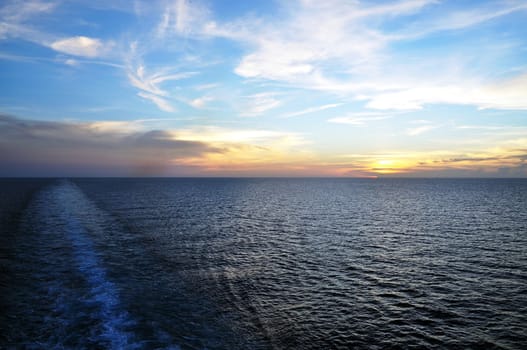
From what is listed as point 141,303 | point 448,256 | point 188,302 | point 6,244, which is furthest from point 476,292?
point 6,244

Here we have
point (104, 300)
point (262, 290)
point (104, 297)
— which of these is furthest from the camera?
point (262, 290)

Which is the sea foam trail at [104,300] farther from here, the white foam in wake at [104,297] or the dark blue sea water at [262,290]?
the dark blue sea water at [262,290]

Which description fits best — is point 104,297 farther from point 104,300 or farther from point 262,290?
point 262,290

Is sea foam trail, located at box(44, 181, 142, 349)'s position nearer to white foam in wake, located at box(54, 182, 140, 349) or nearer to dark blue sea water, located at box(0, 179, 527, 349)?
white foam in wake, located at box(54, 182, 140, 349)

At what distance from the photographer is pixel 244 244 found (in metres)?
42.4

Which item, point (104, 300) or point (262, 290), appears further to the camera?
point (262, 290)

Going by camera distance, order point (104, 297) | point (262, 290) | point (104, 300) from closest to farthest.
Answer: point (104, 300)
point (104, 297)
point (262, 290)

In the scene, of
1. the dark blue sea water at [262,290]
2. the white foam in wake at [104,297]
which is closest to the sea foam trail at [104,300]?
the white foam in wake at [104,297]

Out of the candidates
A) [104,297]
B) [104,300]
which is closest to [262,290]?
[104,300]

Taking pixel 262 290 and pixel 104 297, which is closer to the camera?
pixel 104 297

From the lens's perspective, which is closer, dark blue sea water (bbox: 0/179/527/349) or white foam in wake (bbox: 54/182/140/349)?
white foam in wake (bbox: 54/182/140/349)

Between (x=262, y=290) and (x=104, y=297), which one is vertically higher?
(x=104, y=297)

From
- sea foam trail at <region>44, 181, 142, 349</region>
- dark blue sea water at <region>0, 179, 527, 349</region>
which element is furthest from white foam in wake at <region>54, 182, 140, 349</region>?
dark blue sea water at <region>0, 179, 527, 349</region>

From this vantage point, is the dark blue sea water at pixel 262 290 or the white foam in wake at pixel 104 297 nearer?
the white foam in wake at pixel 104 297
